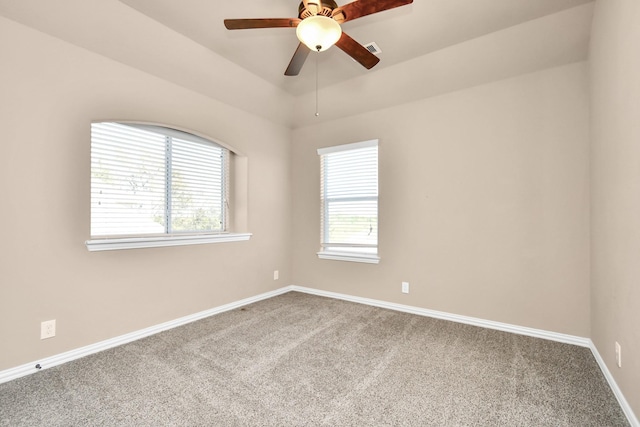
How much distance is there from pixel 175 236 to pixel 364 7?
8.73 ft

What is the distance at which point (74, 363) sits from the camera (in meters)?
2.20

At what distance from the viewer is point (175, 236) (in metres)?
3.03

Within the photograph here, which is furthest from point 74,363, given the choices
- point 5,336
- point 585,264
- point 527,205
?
point 585,264

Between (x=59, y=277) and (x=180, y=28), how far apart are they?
7.39 feet

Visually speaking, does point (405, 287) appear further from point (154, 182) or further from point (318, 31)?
point (154, 182)

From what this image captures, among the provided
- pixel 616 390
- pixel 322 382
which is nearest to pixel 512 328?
pixel 616 390

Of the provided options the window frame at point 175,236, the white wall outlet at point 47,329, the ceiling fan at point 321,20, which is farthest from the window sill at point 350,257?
the white wall outlet at point 47,329

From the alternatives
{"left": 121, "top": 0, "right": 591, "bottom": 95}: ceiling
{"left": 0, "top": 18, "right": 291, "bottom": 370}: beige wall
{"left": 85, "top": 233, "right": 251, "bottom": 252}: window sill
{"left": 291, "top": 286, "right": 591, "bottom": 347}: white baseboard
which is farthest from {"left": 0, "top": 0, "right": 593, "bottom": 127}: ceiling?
{"left": 291, "top": 286, "right": 591, "bottom": 347}: white baseboard

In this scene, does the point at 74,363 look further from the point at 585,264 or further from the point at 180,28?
the point at 585,264

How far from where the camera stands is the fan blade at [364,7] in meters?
1.64

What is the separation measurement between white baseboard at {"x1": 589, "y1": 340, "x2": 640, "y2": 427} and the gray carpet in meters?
0.04

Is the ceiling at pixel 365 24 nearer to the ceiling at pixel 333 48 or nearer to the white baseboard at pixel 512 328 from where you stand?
the ceiling at pixel 333 48

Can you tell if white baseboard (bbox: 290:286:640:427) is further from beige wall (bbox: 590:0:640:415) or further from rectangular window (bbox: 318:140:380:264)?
rectangular window (bbox: 318:140:380:264)

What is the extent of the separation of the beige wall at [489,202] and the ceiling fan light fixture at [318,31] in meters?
1.91
